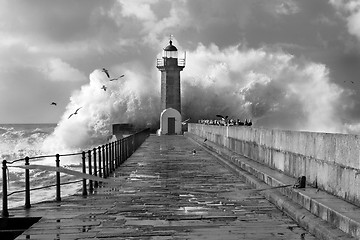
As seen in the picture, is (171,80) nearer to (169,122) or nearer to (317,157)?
(169,122)

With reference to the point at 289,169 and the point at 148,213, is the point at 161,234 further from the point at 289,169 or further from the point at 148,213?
the point at 289,169

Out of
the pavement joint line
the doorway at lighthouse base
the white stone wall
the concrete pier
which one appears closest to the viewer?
the pavement joint line

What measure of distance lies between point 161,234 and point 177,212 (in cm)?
157

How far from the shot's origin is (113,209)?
8375 mm

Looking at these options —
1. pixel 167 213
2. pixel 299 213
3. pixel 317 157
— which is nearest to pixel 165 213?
pixel 167 213

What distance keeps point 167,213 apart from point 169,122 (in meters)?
40.0

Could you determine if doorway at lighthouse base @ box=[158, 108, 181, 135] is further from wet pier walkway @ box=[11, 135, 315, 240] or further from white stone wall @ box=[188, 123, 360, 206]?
wet pier walkway @ box=[11, 135, 315, 240]

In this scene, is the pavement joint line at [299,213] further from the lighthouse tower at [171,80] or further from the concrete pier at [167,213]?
the lighthouse tower at [171,80]

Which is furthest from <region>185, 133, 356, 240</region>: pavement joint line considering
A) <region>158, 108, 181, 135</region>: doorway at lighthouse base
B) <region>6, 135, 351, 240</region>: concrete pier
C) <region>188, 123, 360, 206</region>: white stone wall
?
<region>158, 108, 181, 135</region>: doorway at lighthouse base

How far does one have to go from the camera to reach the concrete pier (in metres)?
6.48

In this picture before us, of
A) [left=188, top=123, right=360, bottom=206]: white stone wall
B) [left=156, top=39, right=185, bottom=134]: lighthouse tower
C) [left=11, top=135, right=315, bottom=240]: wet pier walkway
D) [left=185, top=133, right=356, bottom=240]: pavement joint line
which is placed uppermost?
[left=156, top=39, right=185, bottom=134]: lighthouse tower

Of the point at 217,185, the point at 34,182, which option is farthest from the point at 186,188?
the point at 34,182

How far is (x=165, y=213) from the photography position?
7.91m

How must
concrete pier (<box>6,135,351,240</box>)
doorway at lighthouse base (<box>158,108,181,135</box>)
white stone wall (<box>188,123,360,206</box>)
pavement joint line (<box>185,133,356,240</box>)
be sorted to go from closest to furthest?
1. pavement joint line (<box>185,133,356,240</box>)
2. concrete pier (<box>6,135,351,240</box>)
3. white stone wall (<box>188,123,360,206</box>)
4. doorway at lighthouse base (<box>158,108,181,135</box>)
